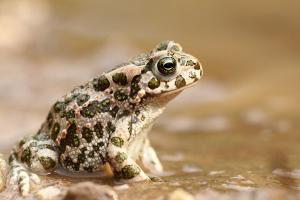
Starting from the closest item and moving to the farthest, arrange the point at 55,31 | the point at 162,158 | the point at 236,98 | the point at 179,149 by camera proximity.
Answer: the point at 162,158 → the point at 179,149 → the point at 236,98 → the point at 55,31

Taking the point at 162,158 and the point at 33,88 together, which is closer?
the point at 162,158

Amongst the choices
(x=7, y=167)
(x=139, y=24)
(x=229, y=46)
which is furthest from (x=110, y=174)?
(x=139, y=24)

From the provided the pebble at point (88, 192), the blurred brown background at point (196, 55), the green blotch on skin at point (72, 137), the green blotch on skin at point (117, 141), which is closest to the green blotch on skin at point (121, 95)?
the green blotch on skin at point (117, 141)

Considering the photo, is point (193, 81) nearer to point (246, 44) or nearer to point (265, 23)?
point (246, 44)

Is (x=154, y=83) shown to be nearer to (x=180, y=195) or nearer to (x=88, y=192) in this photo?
(x=180, y=195)

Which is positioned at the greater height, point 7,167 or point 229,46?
point 229,46

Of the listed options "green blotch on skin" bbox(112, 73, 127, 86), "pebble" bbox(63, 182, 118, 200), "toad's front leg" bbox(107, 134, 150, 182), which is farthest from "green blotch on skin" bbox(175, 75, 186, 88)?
"pebble" bbox(63, 182, 118, 200)
